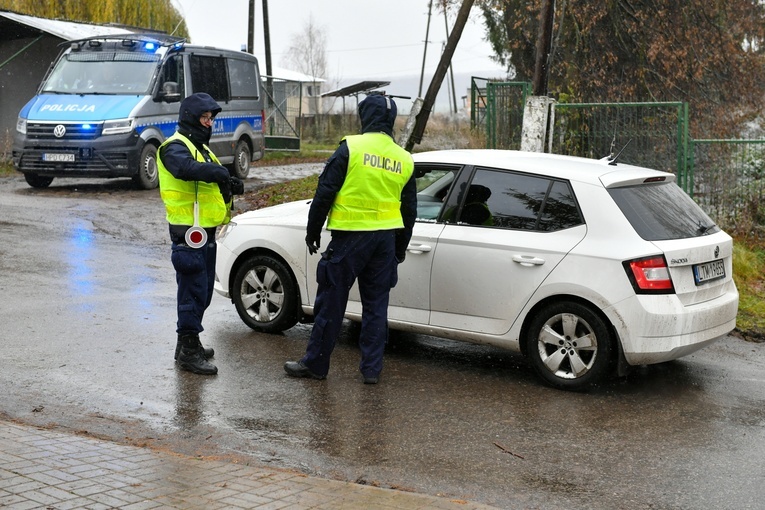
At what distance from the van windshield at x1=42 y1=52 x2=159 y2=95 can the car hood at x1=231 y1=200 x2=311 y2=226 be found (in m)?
9.79

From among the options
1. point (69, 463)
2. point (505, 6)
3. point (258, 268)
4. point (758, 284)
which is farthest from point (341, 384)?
point (505, 6)

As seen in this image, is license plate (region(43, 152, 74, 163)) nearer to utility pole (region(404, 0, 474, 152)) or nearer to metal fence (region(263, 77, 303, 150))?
utility pole (region(404, 0, 474, 152))

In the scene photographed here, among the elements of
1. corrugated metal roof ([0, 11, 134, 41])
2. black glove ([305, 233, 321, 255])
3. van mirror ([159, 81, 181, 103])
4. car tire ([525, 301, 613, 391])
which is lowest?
car tire ([525, 301, 613, 391])

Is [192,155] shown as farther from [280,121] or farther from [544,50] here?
[280,121]

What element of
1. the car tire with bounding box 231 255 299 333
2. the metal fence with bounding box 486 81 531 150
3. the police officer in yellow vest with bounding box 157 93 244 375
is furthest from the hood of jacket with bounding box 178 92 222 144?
the metal fence with bounding box 486 81 531 150

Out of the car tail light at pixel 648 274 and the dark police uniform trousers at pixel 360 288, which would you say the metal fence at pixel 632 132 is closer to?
the car tail light at pixel 648 274

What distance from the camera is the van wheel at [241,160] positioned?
20.1 meters

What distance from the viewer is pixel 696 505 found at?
16.4ft

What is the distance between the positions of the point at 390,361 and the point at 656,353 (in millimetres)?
1926

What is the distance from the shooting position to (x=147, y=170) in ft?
57.8

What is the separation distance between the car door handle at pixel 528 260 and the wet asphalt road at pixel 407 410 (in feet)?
2.69

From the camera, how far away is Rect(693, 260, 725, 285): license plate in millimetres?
6895

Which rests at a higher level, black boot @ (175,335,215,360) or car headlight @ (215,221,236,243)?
car headlight @ (215,221,236,243)

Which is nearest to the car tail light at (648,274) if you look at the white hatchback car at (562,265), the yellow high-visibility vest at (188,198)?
the white hatchback car at (562,265)
